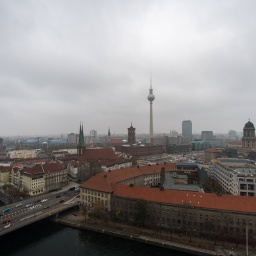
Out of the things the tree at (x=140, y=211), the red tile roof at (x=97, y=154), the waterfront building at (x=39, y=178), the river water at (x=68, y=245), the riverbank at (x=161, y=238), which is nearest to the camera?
the riverbank at (x=161, y=238)

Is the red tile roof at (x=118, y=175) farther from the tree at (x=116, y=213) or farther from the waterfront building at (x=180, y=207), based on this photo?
the tree at (x=116, y=213)

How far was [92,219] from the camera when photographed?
184ft

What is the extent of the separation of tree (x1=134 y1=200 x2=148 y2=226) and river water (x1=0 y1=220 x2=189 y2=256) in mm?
5016

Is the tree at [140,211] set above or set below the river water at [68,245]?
above

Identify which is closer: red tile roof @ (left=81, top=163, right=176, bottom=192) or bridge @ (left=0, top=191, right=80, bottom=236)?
bridge @ (left=0, top=191, right=80, bottom=236)

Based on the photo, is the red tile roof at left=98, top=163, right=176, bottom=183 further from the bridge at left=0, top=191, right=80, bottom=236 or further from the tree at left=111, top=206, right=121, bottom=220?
the bridge at left=0, top=191, right=80, bottom=236

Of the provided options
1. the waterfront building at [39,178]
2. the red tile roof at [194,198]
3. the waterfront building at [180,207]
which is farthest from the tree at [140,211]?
the waterfront building at [39,178]

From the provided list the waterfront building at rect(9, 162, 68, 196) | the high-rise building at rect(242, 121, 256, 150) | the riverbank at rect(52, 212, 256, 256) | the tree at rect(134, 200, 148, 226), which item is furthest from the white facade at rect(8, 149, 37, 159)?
the high-rise building at rect(242, 121, 256, 150)

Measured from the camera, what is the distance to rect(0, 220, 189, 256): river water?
43.8m

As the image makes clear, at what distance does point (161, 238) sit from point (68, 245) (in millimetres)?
18522

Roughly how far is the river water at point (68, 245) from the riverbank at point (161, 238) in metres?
0.99

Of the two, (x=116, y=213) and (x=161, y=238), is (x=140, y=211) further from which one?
(x=116, y=213)

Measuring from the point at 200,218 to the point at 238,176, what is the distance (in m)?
25.9

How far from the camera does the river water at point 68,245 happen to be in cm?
4375
